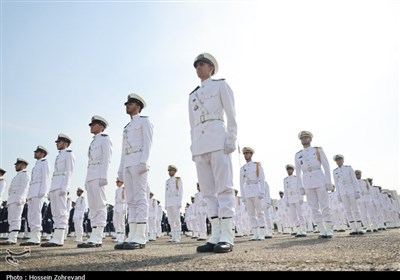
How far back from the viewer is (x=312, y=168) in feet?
28.7

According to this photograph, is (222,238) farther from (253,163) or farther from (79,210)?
(79,210)

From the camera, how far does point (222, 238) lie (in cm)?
441

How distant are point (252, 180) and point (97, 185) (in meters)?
5.38

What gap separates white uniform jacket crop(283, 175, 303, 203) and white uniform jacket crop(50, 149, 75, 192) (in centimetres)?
947

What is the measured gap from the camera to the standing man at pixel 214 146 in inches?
177

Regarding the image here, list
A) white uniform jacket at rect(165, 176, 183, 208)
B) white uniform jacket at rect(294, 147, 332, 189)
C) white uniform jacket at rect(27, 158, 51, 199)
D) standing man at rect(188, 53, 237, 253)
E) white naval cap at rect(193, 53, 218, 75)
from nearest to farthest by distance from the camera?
standing man at rect(188, 53, 237, 253) < white naval cap at rect(193, 53, 218, 75) < white uniform jacket at rect(294, 147, 332, 189) < white uniform jacket at rect(27, 158, 51, 199) < white uniform jacket at rect(165, 176, 183, 208)

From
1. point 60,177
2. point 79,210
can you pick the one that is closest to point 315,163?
point 60,177

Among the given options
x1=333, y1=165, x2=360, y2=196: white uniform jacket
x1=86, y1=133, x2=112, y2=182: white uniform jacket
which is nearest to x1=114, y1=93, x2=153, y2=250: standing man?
x1=86, y1=133, x2=112, y2=182: white uniform jacket

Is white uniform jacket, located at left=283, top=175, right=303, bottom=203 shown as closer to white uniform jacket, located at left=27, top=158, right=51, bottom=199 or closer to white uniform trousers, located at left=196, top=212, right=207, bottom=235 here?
white uniform trousers, located at left=196, top=212, right=207, bottom=235

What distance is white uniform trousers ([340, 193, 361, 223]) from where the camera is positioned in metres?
10.8

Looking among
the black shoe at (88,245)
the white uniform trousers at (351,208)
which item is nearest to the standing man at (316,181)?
the white uniform trousers at (351,208)

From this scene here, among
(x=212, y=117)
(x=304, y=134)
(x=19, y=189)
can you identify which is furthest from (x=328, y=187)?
(x=19, y=189)
